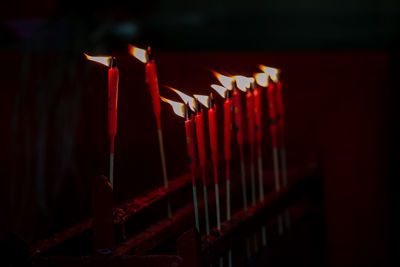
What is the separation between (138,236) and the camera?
1223 mm

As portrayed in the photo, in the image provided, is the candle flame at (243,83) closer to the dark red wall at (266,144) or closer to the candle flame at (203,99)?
the candle flame at (203,99)

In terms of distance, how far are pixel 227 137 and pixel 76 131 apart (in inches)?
46.3

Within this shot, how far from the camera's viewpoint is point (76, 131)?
91.9 inches

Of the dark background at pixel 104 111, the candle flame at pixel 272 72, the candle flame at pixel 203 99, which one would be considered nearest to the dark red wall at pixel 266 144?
the dark background at pixel 104 111

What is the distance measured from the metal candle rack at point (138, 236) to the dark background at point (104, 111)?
0.72m

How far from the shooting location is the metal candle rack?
1.01 metres

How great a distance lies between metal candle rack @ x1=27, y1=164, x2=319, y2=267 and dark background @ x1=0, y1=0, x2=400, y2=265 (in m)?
0.72

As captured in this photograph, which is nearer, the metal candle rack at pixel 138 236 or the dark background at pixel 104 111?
the metal candle rack at pixel 138 236

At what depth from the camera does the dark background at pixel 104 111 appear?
2.28 m

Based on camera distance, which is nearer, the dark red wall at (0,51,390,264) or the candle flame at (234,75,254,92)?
the candle flame at (234,75,254,92)

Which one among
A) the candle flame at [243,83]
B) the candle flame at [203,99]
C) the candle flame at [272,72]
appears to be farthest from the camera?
the candle flame at [272,72]

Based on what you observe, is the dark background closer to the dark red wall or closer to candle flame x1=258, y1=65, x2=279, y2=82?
the dark red wall

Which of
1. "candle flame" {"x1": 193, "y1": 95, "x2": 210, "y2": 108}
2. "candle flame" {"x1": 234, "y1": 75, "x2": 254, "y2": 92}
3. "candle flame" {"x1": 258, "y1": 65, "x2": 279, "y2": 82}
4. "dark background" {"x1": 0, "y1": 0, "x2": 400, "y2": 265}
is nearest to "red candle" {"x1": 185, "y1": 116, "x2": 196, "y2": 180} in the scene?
"candle flame" {"x1": 193, "y1": 95, "x2": 210, "y2": 108}

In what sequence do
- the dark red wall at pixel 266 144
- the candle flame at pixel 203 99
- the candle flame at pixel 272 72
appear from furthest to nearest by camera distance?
the dark red wall at pixel 266 144
the candle flame at pixel 272 72
the candle flame at pixel 203 99
